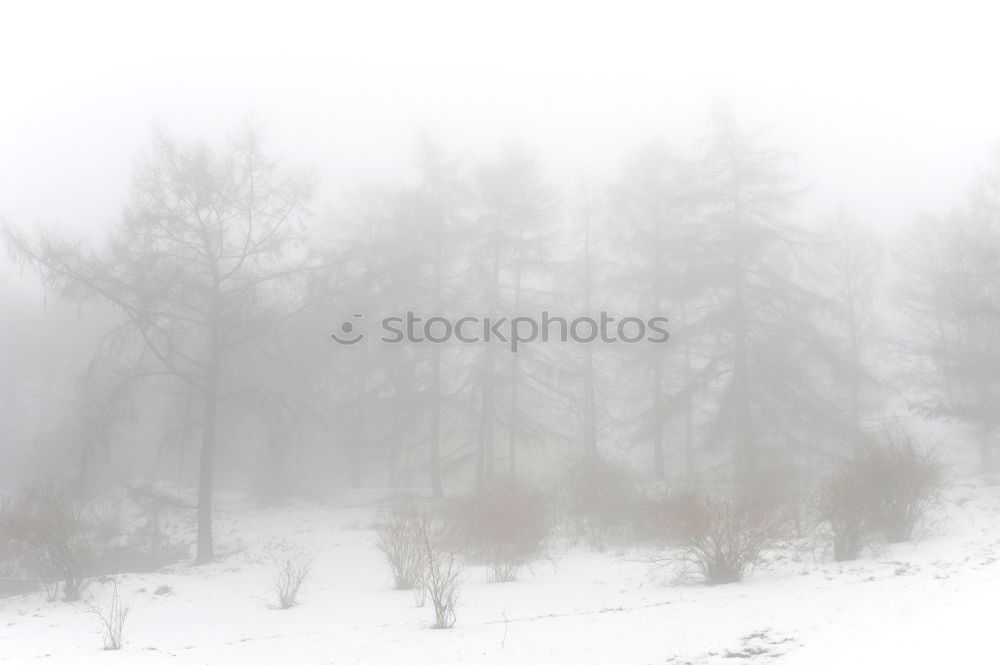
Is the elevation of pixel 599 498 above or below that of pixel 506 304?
below

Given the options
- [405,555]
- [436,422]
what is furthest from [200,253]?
[405,555]

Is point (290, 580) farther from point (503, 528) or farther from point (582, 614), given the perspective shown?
point (582, 614)

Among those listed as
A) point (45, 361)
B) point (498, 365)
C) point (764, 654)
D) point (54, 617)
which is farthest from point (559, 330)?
point (45, 361)

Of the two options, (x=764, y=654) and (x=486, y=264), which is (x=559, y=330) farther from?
(x=764, y=654)

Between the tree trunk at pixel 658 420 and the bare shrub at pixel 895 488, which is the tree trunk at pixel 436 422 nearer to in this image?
the tree trunk at pixel 658 420

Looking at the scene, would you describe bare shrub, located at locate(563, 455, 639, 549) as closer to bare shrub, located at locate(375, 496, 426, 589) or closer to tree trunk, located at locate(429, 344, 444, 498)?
bare shrub, located at locate(375, 496, 426, 589)

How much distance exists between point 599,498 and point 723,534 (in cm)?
535

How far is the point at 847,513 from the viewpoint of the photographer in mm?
11758

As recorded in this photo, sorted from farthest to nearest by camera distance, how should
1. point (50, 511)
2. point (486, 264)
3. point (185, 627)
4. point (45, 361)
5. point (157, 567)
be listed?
point (45, 361) → point (486, 264) → point (157, 567) → point (50, 511) → point (185, 627)

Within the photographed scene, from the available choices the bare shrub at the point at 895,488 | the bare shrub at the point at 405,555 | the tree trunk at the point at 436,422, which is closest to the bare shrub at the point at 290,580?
the bare shrub at the point at 405,555

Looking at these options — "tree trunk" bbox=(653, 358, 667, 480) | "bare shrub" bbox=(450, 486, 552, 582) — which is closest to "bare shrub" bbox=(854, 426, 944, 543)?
"bare shrub" bbox=(450, 486, 552, 582)

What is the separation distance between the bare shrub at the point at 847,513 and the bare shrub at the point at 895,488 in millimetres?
148

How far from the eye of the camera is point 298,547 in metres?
18.2

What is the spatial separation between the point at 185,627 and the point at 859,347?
22688mm
